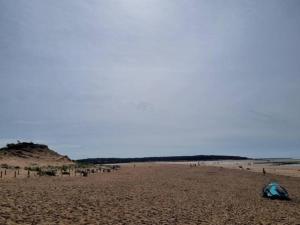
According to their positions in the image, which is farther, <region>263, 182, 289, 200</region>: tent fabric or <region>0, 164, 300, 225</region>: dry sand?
<region>263, 182, 289, 200</region>: tent fabric

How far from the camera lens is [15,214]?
1488 centimetres

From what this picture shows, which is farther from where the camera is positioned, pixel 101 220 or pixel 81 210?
pixel 81 210

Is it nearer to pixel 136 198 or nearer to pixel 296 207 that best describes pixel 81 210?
pixel 136 198

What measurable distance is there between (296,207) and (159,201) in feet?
27.4

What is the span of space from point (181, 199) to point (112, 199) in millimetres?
4614

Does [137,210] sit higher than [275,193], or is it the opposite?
[275,193]

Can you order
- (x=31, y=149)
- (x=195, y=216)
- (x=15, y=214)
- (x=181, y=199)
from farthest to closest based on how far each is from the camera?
(x=31, y=149) → (x=181, y=199) → (x=195, y=216) → (x=15, y=214)

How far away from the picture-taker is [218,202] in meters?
22.8

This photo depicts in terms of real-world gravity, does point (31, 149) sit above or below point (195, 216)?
above

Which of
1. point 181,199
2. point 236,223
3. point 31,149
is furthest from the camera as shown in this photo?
point 31,149

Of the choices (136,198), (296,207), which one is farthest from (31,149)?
A: (296,207)

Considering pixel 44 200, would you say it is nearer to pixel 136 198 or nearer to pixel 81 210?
pixel 81 210

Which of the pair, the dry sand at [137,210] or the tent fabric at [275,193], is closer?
the dry sand at [137,210]

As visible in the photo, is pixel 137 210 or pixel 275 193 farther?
pixel 275 193
